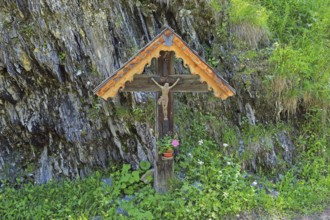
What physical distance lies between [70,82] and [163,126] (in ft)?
7.68

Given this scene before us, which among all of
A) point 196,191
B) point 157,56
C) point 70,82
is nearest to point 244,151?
point 196,191

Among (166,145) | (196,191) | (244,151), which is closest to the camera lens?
(166,145)

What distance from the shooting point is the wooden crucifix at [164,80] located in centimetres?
407

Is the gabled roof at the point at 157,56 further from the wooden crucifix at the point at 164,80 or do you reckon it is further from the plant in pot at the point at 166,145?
the plant in pot at the point at 166,145

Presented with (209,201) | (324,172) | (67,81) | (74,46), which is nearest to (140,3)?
(74,46)

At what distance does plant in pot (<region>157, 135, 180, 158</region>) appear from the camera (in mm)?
4613

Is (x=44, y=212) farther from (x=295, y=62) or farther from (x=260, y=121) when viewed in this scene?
(x=295, y=62)

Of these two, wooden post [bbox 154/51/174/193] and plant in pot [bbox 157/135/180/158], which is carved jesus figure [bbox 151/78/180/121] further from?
plant in pot [bbox 157/135/180/158]

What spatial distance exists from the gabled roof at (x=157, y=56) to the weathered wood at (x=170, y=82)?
7.6 inches

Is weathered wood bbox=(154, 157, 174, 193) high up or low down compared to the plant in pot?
down

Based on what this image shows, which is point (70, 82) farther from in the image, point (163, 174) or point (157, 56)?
point (163, 174)

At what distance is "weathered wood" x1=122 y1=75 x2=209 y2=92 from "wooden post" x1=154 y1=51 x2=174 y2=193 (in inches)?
3.7

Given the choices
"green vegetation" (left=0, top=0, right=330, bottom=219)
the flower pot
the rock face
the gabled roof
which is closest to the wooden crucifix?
the gabled roof

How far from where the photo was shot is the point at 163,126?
4.68m
